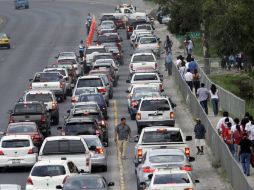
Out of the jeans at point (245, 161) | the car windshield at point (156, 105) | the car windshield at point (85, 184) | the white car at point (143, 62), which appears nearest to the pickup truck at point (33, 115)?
the car windshield at point (156, 105)

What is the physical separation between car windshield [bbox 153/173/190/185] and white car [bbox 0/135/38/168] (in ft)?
33.3

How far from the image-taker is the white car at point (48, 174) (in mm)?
32406

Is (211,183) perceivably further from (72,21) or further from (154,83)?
(72,21)

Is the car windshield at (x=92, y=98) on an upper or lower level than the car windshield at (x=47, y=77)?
upper

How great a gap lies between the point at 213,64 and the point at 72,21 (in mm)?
51193

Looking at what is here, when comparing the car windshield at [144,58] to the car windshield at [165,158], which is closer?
the car windshield at [165,158]

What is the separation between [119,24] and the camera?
113 metres

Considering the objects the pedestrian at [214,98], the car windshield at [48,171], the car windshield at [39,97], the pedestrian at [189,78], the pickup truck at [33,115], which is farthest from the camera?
the pedestrian at [189,78]

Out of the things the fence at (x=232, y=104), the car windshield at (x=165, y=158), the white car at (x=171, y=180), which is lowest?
the fence at (x=232, y=104)

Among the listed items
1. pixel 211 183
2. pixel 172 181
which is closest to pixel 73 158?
pixel 211 183

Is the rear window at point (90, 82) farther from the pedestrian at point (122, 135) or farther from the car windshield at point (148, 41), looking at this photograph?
the car windshield at point (148, 41)

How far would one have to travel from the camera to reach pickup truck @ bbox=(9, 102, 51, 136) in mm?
47375

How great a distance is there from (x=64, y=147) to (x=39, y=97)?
1700 cm

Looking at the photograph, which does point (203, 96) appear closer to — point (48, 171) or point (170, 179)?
point (48, 171)
